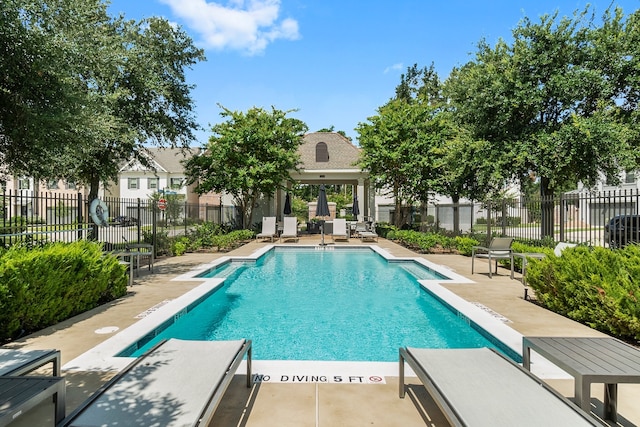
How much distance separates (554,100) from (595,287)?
10.9 m

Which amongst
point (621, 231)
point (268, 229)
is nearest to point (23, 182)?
point (268, 229)

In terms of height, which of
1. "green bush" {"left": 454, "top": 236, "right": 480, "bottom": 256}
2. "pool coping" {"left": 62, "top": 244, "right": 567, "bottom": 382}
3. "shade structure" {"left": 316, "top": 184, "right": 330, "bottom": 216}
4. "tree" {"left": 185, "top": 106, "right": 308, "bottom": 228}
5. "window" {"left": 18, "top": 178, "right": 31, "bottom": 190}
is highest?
"tree" {"left": 185, "top": 106, "right": 308, "bottom": 228}

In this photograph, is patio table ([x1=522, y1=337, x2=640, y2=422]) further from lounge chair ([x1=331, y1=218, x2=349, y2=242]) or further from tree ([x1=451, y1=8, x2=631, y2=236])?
lounge chair ([x1=331, y1=218, x2=349, y2=242])

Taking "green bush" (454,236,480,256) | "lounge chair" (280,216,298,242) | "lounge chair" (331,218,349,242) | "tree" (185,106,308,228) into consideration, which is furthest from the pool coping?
"tree" (185,106,308,228)

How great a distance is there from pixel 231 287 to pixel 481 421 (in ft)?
25.8

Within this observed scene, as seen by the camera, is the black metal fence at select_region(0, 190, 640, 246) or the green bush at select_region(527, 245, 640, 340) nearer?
the green bush at select_region(527, 245, 640, 340)

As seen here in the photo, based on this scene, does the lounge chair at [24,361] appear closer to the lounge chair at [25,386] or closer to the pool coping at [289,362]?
the lounge chair at [25,386]

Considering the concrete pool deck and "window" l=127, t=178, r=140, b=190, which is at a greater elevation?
"window" l=127, t=178, r=140, b=190

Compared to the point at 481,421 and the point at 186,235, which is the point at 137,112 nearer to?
the point at 186,235

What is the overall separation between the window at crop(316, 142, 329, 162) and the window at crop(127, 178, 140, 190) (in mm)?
24704

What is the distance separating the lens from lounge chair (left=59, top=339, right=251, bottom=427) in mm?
2199

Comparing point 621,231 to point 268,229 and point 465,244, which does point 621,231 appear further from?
point 268,229

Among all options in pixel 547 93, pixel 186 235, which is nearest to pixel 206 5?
pixel 186 235

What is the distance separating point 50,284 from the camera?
17.1 ft
